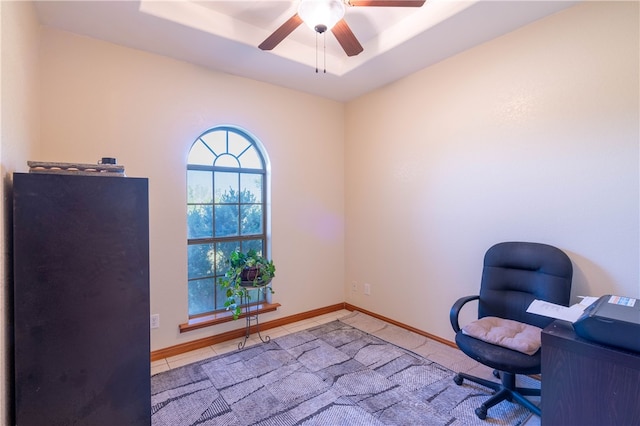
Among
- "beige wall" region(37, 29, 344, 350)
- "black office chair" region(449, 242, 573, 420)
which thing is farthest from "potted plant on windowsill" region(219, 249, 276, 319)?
"black office chair" region(449, 242, 573, 420)

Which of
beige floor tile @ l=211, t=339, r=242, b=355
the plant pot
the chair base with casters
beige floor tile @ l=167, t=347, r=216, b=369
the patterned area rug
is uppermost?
the plant pot

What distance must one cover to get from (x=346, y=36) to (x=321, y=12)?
1.09 ft

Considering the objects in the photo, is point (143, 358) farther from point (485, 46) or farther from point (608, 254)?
point (485, 46)

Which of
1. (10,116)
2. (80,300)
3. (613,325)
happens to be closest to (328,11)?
(10,116)

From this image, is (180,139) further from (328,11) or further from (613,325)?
(613,325)

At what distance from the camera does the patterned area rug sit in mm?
1899

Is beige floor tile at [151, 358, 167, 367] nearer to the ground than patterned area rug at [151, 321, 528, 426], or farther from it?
farther from it

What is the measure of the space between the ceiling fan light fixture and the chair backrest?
6.57ft

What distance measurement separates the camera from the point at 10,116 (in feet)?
4.84

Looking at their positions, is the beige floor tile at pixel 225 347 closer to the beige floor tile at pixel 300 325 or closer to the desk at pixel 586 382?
the beige floor tile at pixel 300 325

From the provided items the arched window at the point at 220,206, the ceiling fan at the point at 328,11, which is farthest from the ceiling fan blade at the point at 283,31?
the arched window at the point at 220,206

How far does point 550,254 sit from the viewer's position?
6.84 ft

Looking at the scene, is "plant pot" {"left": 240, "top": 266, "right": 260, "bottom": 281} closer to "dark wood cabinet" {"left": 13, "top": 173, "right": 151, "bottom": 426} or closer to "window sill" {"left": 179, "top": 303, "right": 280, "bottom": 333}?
"window sill" {"left": 179, "top": 303, "right": 280, "bottom": 333}

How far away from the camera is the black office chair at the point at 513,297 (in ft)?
5.79
